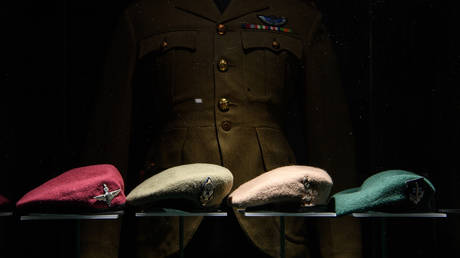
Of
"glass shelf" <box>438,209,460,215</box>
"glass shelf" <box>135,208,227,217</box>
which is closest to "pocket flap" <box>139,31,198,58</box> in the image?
"glass shelf" <box>135,208,227,217</box>

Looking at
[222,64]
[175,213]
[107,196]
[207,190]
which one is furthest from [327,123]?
[107,196]

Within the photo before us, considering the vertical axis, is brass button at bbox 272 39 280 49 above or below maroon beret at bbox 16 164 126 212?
above

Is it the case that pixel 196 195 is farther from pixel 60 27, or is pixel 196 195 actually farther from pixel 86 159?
pixel 60 27

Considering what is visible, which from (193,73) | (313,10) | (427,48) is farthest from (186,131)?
(427,48)

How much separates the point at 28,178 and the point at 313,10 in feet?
4.56

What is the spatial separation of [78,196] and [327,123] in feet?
3.57

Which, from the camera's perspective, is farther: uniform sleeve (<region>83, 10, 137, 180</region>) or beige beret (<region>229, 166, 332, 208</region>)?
uniform sleeve (<region>83, 10, 137, 180</region>)

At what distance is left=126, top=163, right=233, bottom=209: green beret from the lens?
176cm

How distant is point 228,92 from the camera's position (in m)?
2.19

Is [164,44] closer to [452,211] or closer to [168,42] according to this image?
[168,42]

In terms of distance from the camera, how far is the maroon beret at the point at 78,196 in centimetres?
173

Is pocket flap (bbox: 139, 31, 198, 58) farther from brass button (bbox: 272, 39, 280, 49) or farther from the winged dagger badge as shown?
the winged dagger badge

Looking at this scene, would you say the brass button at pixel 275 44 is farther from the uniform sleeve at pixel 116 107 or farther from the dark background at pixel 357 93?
the uniform sleeve at pixel 116 107

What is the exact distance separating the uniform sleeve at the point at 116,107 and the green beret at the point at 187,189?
393mm
